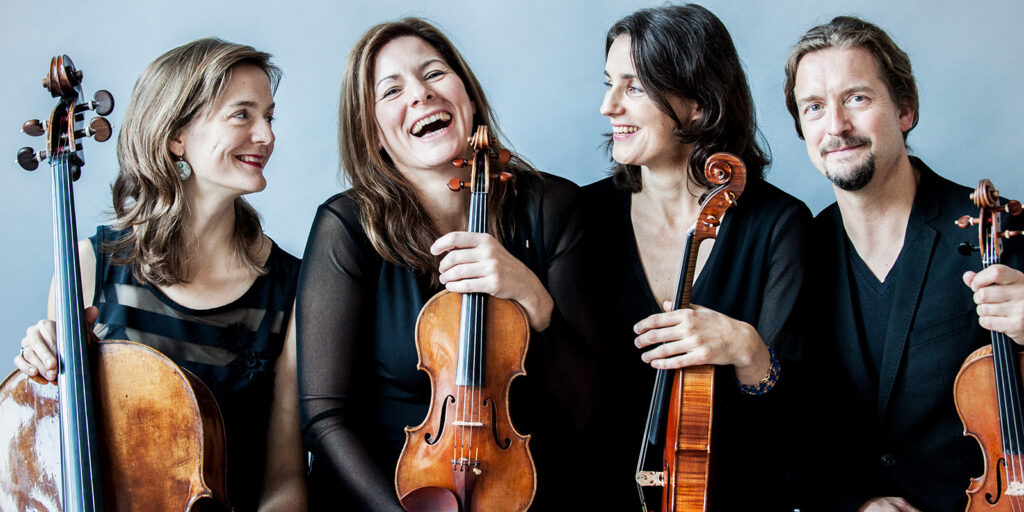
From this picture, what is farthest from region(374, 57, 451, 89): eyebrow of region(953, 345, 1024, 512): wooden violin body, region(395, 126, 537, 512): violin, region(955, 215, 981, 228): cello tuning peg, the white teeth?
region(953, 345, 1024, 512): wooden violin body

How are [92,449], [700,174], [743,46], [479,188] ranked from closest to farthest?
[92,449] < [479,188] < [700,174] < [743,46]

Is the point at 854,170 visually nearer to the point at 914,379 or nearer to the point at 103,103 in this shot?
the point at 914,379

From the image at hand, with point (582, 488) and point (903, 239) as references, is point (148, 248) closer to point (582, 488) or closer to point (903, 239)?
point (582, 488)

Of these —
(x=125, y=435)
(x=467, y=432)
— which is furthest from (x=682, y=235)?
(x=125, y=435)

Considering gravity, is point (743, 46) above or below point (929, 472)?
above

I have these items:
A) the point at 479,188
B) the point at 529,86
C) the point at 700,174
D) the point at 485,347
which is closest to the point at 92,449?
the point at 485,347

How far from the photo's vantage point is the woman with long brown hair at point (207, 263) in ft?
6.72

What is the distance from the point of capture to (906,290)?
2078 mm

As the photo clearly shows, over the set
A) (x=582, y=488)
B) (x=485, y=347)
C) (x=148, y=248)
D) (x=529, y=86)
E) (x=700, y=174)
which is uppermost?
(x=529, y=86)

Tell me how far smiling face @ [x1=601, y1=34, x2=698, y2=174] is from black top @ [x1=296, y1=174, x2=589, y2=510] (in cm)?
25

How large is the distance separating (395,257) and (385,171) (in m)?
0.21

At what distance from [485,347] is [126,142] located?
1.04 meters

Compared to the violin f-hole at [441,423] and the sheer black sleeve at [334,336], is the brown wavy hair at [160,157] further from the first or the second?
the violin f-hole at [441,423]

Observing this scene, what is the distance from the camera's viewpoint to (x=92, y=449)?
1.64 m
